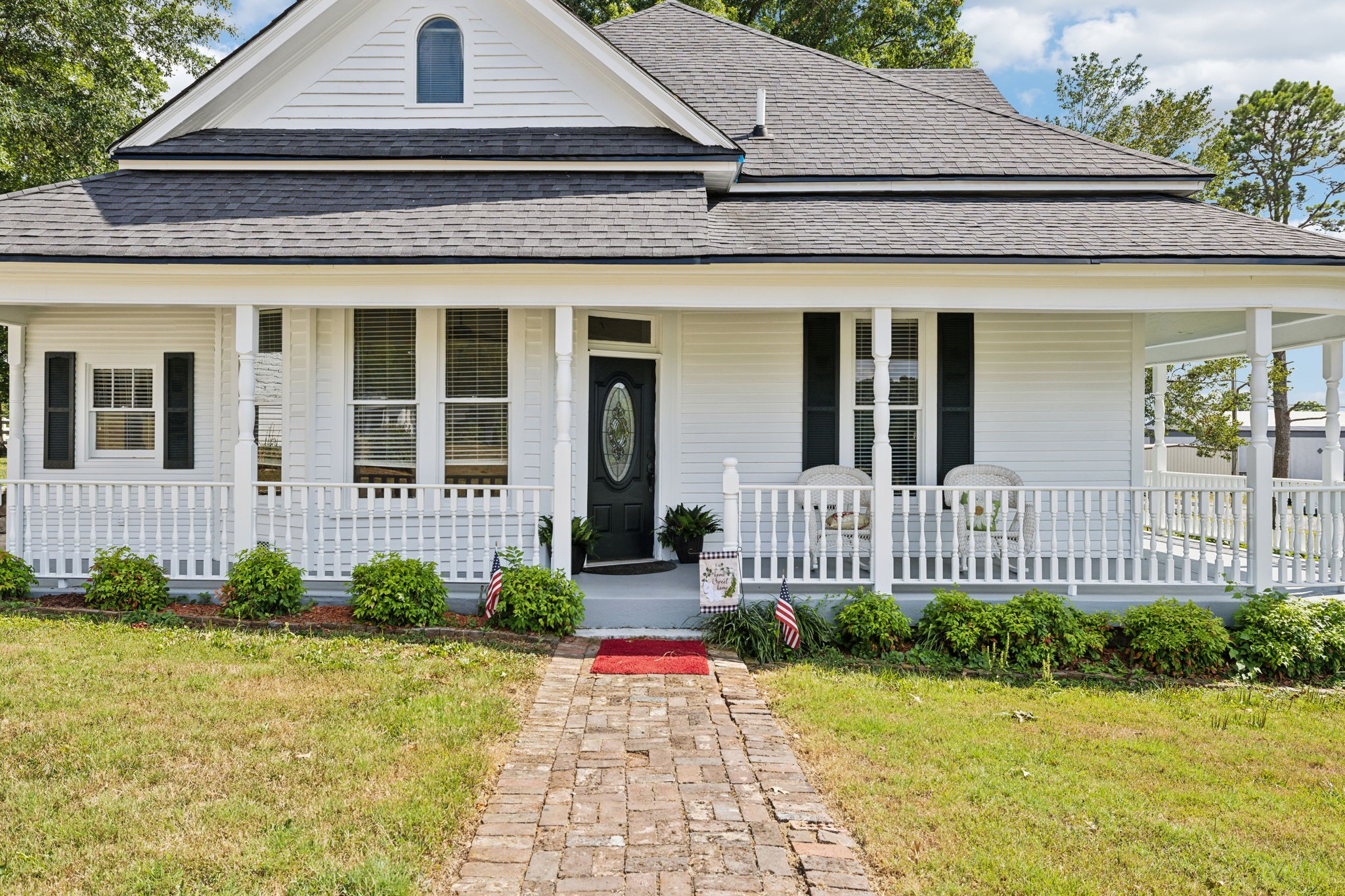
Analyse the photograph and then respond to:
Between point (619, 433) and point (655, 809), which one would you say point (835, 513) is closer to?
point (619, 433)

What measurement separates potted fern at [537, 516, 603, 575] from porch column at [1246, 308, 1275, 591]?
6212mm

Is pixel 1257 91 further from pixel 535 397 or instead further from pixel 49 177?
pixel 49 177

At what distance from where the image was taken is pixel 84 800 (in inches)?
160

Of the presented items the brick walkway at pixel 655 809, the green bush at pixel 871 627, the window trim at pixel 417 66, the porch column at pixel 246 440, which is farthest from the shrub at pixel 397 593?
Result: the window trim at pixel 417 66

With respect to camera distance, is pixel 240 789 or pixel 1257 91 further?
pixel 1257 91

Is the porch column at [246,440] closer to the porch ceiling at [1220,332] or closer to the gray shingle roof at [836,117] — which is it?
the gray shingle roof at [836,117]

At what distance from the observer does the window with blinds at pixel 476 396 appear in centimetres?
871

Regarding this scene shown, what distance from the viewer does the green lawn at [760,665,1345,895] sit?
3645 mm

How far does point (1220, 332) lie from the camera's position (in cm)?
1061

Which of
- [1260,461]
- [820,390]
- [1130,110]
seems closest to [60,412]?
[820,390]

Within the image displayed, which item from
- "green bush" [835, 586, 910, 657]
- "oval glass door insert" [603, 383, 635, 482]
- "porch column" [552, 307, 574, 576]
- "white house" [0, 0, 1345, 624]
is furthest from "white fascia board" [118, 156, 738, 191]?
"green bush" [835, 586, 910, 657]

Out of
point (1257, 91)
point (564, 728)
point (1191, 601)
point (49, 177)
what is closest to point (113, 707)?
point (564, 728)

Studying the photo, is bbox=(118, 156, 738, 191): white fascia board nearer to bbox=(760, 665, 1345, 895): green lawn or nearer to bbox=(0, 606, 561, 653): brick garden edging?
bbox=(0, 606, 561, 653): brick garden edging

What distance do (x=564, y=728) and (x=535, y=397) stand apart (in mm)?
4131
